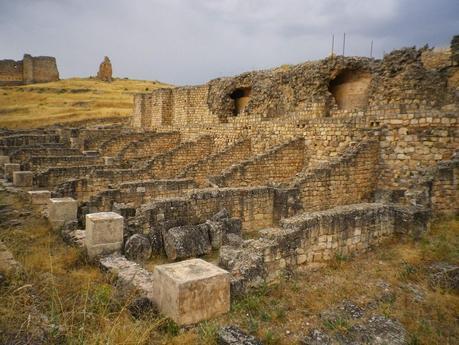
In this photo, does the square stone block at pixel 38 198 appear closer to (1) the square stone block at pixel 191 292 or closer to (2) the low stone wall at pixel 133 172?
(2) the low stone wall at pixel 133 172

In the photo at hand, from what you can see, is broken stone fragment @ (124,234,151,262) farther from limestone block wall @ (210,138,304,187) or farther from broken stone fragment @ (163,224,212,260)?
limestone block wall @ (210,138,304,187)

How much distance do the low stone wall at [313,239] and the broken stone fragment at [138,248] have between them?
1921mm

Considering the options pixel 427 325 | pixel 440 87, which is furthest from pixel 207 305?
pixel 440 87

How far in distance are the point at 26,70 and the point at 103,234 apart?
213ft

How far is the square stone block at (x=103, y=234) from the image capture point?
647 centimetres

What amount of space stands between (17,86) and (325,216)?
6547 centimetres

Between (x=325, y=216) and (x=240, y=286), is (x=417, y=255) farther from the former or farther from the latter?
(x=240, y=286)

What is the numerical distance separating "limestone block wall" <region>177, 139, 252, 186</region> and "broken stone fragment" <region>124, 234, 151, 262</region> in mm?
5061

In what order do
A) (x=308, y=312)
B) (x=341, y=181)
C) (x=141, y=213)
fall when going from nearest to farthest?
(x=308, y=312) < (x=141, y=213) < (x=341, y=181)


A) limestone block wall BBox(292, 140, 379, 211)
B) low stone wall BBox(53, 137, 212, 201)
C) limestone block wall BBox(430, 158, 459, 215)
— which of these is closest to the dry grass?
limestone block wall BBox(430, 158, 459, 215)

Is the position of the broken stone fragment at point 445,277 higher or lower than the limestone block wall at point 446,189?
lower

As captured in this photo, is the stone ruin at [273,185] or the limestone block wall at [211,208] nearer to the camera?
the stone ruin at [273,185]

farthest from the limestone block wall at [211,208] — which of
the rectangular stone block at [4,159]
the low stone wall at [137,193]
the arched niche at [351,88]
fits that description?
the rectangular stone block at [4,159]

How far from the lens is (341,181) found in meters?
10.4
